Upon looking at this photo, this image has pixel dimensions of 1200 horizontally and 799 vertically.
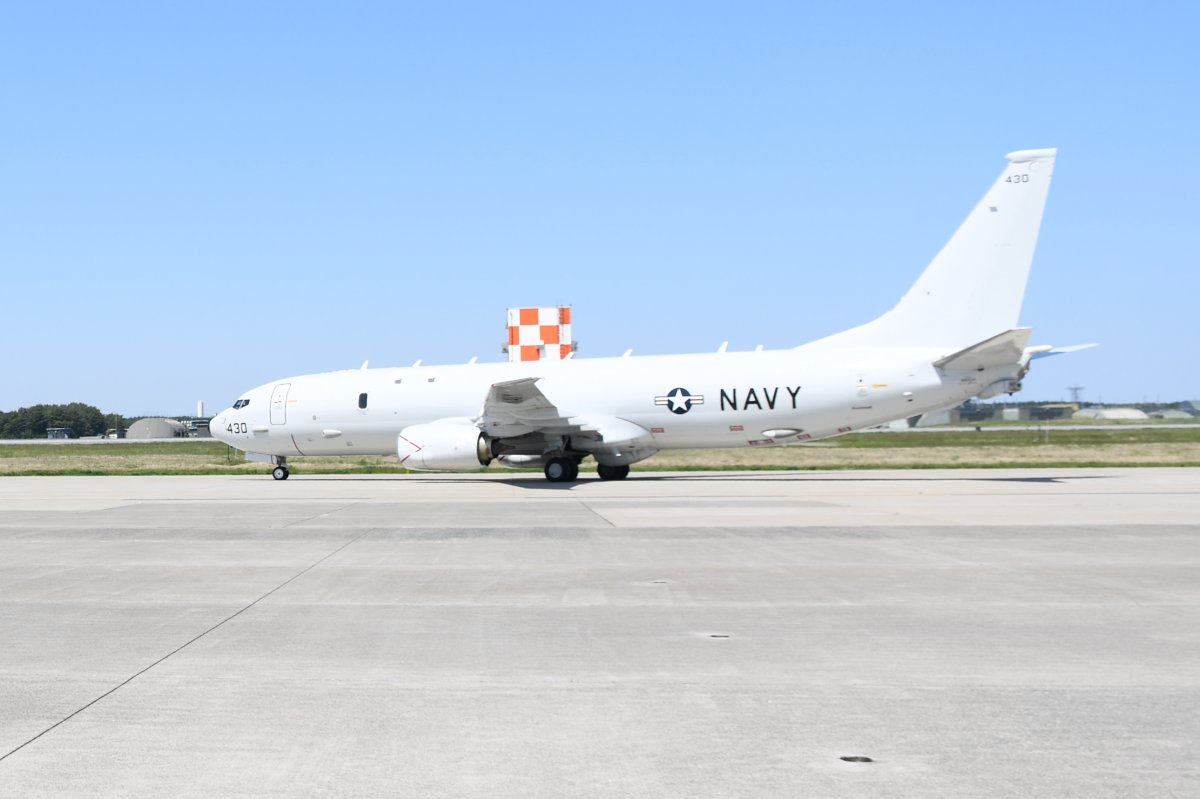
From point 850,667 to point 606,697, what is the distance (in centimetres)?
175

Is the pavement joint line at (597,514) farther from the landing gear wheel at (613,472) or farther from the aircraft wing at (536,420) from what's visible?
the landing gear wheel at (613,472)

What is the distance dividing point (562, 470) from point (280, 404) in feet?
32.7

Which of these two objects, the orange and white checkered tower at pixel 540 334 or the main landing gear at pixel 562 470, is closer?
the main landing gear at pixel 562 470

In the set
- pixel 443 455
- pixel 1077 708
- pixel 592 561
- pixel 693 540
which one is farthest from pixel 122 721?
pixel 443 455

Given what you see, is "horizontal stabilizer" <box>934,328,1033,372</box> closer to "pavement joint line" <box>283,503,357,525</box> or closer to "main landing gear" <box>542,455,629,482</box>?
"main landing gear" <box>542,455,629,482</box>

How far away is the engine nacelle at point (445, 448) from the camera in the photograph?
29078mm

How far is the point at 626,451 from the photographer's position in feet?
104

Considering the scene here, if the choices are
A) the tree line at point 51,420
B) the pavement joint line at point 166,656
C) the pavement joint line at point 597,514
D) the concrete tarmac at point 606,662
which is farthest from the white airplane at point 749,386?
the tree line at point 51,420

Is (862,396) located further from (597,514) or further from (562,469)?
(597,514)

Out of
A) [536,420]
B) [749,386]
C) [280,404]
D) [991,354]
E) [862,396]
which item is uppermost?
[991,354]

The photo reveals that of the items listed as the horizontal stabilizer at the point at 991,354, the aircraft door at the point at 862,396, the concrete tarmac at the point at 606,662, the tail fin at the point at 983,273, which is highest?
the tail fin at the point at 983,273

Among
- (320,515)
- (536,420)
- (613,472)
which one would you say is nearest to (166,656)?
(320,515)

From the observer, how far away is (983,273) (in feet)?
92.1

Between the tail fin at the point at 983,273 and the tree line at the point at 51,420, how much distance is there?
120 m
